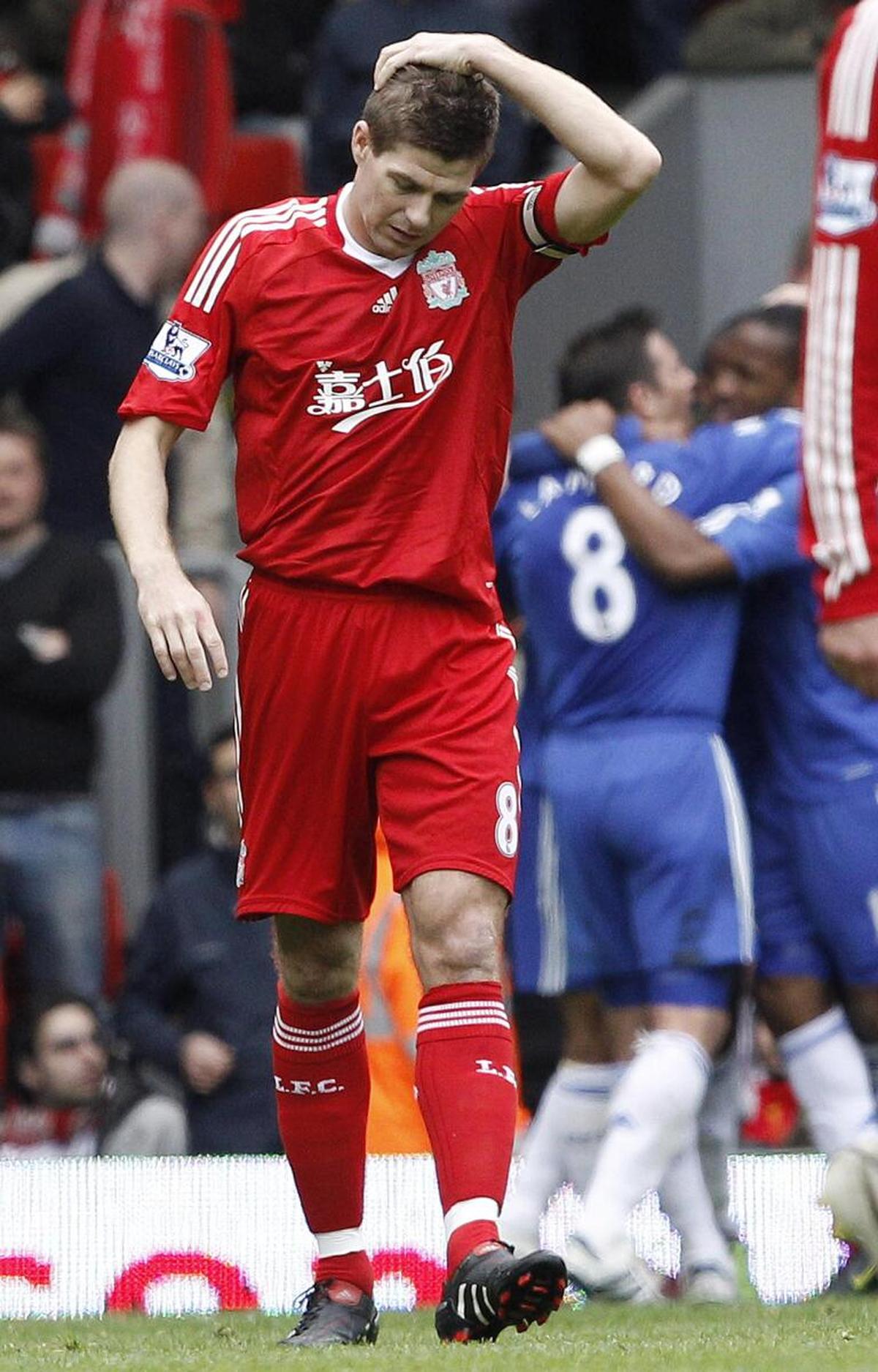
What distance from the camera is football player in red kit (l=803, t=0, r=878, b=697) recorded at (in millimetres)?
4254

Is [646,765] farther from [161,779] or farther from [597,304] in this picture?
[597,304]

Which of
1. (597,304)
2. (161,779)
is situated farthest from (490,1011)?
(597,304)

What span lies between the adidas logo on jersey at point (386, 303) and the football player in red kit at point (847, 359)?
78 cm

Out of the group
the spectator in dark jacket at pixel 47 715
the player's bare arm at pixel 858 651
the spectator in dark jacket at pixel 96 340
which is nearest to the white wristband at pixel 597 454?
the spectator in dark jacket at pixel 47 715

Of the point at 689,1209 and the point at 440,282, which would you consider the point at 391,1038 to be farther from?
the point at 440,282

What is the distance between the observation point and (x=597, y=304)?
38.4 feet

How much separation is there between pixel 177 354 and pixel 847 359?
47.5 inches

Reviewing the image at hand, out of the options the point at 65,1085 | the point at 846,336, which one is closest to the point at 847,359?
the point at 846,336

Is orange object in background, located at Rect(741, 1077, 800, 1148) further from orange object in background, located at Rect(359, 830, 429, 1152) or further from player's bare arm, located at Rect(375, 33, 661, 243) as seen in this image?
player's bare arm, located at Rect(375, 33, 661, 243)

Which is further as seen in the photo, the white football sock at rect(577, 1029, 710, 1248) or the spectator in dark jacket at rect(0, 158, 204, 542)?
the spectator in dark jacket at rect(0, 158, 204, 542)

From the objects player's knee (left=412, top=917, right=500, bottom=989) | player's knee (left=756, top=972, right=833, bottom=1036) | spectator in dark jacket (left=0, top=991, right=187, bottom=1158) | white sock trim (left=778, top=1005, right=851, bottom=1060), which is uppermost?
player's knee (left=412, top=917, right=500, bottom=989)

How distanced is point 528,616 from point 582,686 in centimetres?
28

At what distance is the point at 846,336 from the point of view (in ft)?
14.0

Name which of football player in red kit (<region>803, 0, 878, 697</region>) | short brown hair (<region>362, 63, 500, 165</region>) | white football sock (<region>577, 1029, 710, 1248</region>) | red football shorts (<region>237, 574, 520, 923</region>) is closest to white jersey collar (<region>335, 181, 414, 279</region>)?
short brown hair (<region>362, 63, 500, 165</region>)
